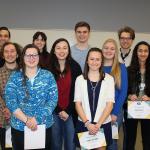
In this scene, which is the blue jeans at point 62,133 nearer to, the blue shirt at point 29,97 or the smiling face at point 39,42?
the blue shirt at point 29,97

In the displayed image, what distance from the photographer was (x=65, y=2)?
16.8 feet

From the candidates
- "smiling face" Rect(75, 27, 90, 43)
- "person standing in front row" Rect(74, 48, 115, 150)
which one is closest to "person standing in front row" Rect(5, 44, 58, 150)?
"person standing in front row" Rect(74, 48, 115, 150)

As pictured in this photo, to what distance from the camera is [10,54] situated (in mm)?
3012

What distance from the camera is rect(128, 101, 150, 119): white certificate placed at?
3145 mm

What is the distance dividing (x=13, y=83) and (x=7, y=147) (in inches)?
33.3

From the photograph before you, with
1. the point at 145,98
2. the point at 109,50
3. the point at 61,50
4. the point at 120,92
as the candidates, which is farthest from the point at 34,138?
the point at 145,98

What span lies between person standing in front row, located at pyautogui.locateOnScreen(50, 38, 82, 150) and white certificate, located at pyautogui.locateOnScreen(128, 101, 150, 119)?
2.17ft

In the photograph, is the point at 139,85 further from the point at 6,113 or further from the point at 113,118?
the point at 6,113

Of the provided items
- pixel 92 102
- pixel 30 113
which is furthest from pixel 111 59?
pixel 30 113

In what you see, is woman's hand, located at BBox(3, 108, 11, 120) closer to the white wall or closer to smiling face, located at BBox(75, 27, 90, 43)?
smiling face, located at BBox(75, 27, 90, 43)

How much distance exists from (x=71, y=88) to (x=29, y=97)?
63cm

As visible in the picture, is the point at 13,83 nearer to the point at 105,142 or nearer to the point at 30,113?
the point at 30,113

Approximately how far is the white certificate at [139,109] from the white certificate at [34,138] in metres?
1.11

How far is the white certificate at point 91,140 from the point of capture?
108 inches
